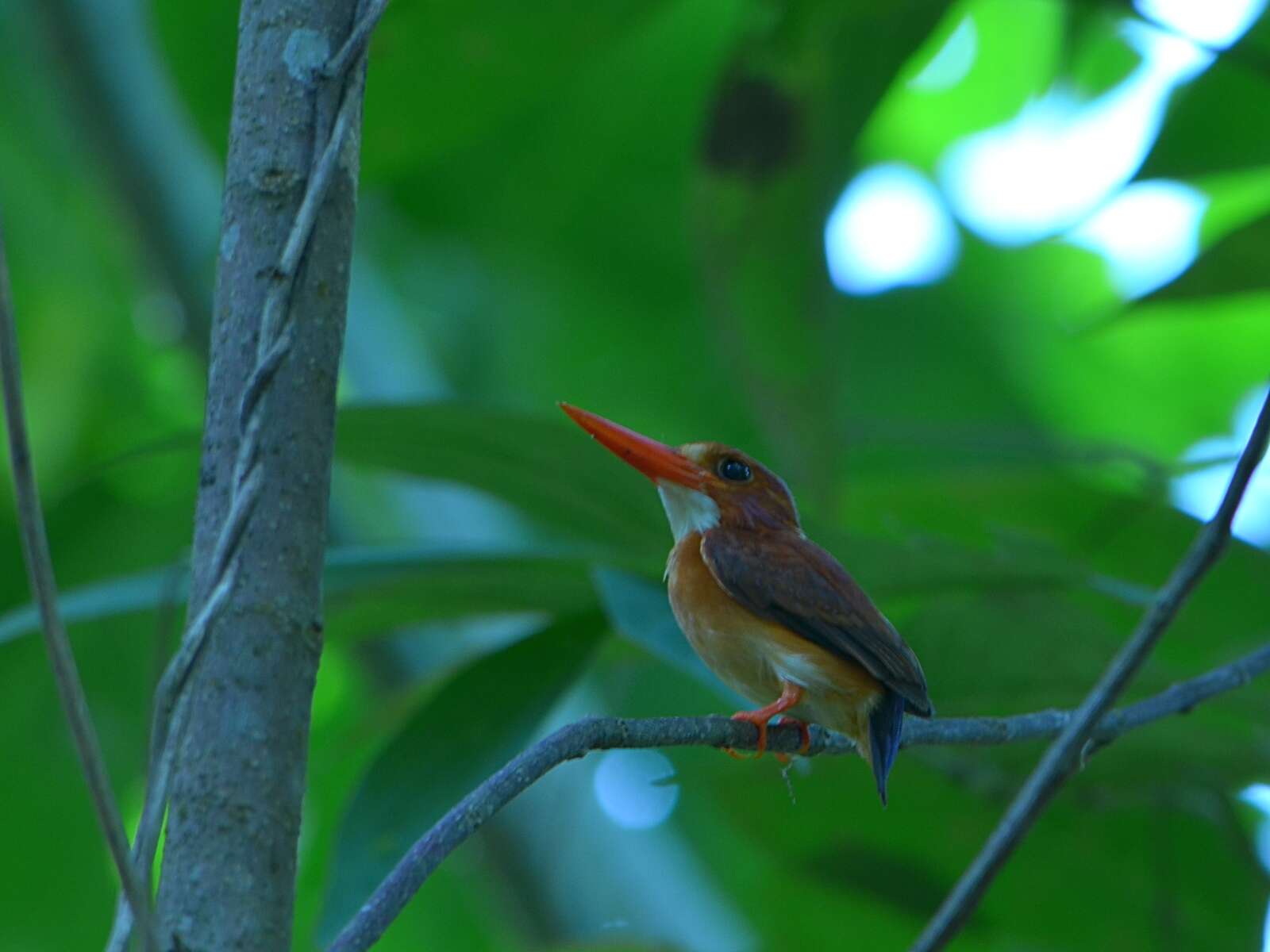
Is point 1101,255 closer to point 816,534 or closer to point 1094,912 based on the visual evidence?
point 1094,912

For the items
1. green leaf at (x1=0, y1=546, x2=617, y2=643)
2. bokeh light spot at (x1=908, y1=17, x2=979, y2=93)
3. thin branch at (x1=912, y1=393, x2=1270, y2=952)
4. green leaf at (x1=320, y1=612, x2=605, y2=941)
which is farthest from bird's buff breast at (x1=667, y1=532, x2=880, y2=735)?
bokeh light spot at (x1=908, y1=17, x2=979, y2=93)

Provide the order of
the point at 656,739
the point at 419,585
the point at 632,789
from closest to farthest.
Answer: the point at 656,739 < the point at 419,585 < the point at 632,789

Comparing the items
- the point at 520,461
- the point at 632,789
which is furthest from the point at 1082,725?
the point at 632,789

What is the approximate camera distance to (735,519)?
5.70ft

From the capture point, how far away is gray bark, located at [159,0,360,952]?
1017 millimetres

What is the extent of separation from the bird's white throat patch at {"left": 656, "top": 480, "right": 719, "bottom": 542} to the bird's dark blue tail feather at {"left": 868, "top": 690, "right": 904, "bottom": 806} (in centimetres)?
35

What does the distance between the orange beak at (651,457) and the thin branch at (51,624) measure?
741 millimetres

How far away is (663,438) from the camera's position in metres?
4.65

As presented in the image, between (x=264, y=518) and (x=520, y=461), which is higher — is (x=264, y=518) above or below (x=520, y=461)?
above

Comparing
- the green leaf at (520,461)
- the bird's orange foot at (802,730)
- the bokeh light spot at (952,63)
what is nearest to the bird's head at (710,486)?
the bird's orange foot at (802,730)

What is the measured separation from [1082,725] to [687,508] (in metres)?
0.74

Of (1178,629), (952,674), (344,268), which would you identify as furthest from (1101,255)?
(344,268)

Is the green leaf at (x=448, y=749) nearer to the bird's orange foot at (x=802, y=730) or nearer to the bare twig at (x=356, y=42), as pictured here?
the bird's orange foot at (x=802, y=730)

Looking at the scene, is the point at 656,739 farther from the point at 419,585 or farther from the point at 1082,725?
the point at 419,585
